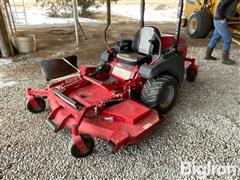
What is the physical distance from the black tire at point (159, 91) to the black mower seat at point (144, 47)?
1.06 feet

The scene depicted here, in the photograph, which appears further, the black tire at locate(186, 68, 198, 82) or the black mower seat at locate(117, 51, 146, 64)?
the black tire at locate(186, 68, 198, 82)

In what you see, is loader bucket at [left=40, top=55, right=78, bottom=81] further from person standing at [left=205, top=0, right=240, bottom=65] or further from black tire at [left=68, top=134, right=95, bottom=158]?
person standing at [left=205, top=0, right=240, bottom=65]

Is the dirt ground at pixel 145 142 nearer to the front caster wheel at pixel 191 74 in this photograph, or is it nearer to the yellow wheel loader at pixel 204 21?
the front caster wheel at pixel 191 74

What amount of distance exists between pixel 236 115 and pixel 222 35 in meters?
1.93

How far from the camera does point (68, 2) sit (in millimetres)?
9008

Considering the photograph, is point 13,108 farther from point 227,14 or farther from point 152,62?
point 227,14

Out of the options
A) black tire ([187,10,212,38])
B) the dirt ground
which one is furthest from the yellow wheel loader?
the dirt ground

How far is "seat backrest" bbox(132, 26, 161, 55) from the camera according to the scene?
2703 millimetres

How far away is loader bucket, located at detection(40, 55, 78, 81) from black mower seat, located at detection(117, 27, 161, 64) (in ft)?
2.14

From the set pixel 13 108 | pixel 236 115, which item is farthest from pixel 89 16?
pixel 236 115

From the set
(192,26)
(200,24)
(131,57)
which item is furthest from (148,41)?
(192,26)

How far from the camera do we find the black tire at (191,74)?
11.4 ft

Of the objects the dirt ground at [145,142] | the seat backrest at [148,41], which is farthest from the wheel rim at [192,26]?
the seat backrest at [148,41]

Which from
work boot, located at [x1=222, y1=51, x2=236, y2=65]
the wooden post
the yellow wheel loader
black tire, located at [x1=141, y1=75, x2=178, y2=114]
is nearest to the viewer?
black tire, located at [x1=141, y1=75, x2=178, y2=114]
